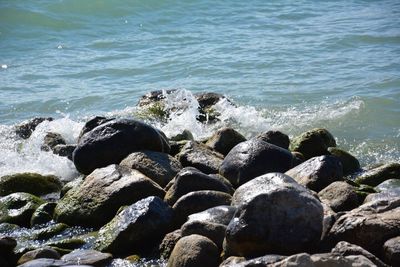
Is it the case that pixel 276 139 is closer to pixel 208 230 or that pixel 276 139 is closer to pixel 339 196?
pixel 339 196

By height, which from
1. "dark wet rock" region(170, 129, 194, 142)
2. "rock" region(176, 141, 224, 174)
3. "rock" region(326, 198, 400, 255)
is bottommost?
"dark wet rock" region(170, 129, 194, 142)

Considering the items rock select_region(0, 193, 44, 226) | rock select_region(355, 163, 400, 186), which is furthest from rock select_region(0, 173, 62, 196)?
rock select_region(355, 163, 400, 186)

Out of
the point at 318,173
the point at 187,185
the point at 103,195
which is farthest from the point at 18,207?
the point at 318,173

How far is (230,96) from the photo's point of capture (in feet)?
45.5

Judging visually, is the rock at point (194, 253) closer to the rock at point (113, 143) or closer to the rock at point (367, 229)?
the rock at point (367, 229)

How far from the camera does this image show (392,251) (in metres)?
5.60

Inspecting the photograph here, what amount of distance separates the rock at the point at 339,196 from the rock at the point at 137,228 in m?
1.45

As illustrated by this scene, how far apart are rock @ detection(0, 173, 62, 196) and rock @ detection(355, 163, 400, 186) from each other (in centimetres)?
353

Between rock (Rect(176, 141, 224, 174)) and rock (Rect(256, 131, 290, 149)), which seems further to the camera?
rock (Rect(256, 131, 290, 149))

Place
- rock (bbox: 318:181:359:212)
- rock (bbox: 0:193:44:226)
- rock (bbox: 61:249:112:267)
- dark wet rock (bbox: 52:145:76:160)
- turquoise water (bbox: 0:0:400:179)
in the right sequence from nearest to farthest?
rock (bbox: 61:249:112:267), rock (bbox: 318:181:359:212), rock (bbox: 0:193:44:226), dark wet rock (bbox: 52:145:76:160), turquoise water (bbox: 0:0:400:179)

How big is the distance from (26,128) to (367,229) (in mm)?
7461

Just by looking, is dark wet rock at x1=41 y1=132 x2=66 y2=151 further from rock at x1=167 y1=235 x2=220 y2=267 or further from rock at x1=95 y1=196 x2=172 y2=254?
rock at x1=167 y1=235 x2=220 y2=267

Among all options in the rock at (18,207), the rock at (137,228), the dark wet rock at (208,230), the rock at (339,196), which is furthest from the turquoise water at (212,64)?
the dark wet rock at (208,230)

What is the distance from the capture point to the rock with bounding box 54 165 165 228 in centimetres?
745
